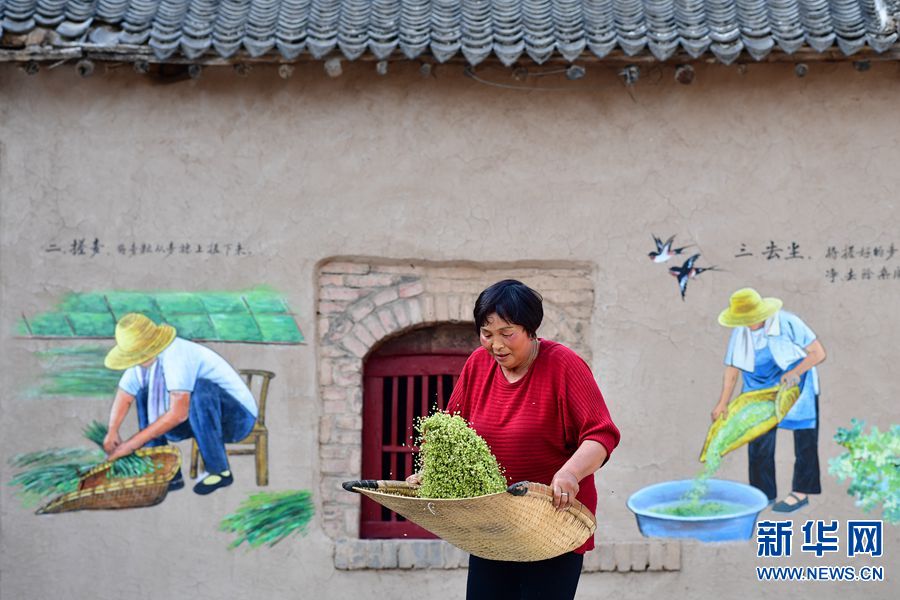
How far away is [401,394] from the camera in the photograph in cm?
750

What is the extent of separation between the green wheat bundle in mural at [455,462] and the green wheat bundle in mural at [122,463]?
356 centimetres

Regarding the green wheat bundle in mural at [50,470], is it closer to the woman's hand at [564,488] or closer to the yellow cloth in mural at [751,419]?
the yellow cloth in mural at [751,419]

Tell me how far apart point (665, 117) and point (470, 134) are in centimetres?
120

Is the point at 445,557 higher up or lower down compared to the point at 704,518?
lower down

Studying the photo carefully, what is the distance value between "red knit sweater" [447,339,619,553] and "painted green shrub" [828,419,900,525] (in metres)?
3.44

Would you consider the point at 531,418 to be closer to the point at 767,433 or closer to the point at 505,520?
the point at 505,520

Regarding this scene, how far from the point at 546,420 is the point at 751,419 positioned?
10.9 feet

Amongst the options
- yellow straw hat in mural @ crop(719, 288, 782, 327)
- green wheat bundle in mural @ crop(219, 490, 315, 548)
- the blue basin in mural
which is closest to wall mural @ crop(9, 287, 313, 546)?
green wheat bundle in mural @ crop(219, 490, 315, 548)

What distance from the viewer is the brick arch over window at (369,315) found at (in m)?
7.23

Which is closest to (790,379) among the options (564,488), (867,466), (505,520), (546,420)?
(867,466)

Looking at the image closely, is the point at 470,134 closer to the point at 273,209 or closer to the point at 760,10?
the point at 273,209

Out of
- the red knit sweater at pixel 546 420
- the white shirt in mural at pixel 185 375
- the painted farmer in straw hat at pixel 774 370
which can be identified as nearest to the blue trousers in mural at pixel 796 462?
the painted farmer in straw hat at pixel 774 370

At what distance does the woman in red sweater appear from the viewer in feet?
13.6

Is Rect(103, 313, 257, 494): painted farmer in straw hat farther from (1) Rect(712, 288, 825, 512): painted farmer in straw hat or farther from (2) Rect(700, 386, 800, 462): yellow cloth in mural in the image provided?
(1) Rect(712, 288, 825, 512): painted farmer in straw hat
